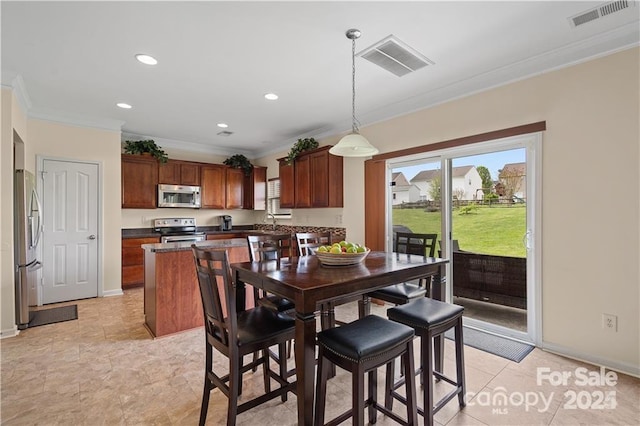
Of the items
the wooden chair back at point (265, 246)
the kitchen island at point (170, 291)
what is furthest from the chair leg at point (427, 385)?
the kitchen island at point (170, 291)

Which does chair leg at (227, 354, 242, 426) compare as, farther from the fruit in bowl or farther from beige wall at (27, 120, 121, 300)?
beige wall at (27, 120, 121, 300)

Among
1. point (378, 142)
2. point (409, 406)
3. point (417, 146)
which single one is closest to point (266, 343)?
point (409, 406)

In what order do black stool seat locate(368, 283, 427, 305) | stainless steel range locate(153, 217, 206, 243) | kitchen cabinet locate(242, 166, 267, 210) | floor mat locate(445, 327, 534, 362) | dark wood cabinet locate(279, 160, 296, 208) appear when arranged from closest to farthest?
black stool seat locate(368, 283, 427, 305)
floor mat locate(445, 327, 534, 362)
dark wood cabinet locate(279, 160, 296, 208)
stainless steel range locate(153, 217, 206, 243)
kitchen cabinet locate(242, 166, 267, 210)

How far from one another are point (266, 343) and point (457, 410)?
133 centimetres

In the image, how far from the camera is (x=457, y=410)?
199cm

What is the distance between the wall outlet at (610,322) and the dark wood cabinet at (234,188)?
5.91 m

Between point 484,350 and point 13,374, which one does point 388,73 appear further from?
point 13,374

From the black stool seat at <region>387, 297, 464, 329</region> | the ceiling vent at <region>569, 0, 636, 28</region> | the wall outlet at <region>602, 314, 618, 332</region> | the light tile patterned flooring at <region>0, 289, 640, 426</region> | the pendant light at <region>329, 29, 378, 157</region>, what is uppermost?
the ceiling vent at <region>569, 0, 636, 28</region>

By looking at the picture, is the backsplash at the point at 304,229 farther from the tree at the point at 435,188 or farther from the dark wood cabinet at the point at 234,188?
the tree at the point at 435,188

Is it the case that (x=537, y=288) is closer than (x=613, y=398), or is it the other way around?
(x=613, y=398)

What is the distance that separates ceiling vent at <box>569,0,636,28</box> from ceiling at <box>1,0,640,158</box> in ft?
0.11

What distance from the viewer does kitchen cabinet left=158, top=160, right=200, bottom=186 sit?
565 cm

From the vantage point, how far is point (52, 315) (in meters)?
3.80

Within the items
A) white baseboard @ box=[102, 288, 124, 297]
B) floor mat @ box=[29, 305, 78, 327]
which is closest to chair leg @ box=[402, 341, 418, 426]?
floor mat @ box=[29, 305, 78, 327]
